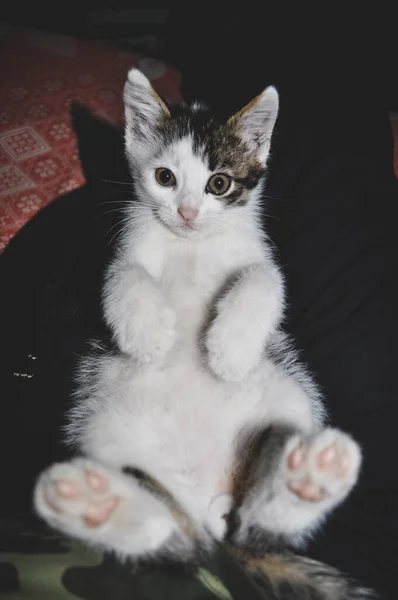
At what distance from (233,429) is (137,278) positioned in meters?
0.43

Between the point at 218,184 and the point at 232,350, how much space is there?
485 mm

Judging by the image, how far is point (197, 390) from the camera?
129 cm

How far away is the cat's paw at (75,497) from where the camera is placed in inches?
37.1

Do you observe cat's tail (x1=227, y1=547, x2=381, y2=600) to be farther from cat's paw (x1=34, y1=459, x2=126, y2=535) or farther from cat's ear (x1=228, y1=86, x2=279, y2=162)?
cat's ear (x1=228, y1=86, x2=279, y2=162)

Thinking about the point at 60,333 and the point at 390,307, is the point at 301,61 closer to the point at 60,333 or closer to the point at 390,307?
the point at 390,307

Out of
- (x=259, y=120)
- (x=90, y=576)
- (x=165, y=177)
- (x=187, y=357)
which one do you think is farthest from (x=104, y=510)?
(x=259, y=120)

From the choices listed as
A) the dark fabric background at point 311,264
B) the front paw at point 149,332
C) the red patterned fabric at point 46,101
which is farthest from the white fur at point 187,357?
the red patterned fabric at point 46,101

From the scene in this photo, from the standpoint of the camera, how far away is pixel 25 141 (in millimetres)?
1705

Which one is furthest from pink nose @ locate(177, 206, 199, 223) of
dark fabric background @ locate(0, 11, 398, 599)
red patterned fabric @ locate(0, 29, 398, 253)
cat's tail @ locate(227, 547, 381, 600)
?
cat's tail @ locate(227, 547, 381, 600)

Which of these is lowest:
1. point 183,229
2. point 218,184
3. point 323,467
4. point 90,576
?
point 90,576

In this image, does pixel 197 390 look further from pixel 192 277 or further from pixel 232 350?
pixel 192 277

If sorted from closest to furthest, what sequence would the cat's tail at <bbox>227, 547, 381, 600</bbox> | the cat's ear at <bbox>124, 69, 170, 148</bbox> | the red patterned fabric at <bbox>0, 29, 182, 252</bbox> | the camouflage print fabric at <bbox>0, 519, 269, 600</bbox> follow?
the camouflage print fabric at <bbox>0, 519, 269, 600</bbox>, the cat's tail at <bbox>227, 547, 381, 600</bbox>, the cat's ear at <bbox>124, 69, 170, 148</bbox>, the red patterned fabric at <bbox>0, 29, 182, 252</bbox>

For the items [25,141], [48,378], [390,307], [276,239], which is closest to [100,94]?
[25,141]

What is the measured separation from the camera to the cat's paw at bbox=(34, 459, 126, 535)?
0.94 meters
